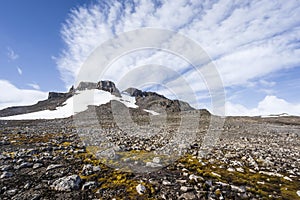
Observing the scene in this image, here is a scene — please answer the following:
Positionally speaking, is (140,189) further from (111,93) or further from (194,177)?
(111,93)

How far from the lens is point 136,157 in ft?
33.8

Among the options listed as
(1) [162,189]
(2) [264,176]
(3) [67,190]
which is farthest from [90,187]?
(2) [264,176]

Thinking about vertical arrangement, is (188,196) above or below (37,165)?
below

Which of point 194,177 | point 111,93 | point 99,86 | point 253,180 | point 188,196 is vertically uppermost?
point 99,86

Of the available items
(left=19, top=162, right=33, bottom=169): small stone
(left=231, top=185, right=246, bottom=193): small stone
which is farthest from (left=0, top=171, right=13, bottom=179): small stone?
(left=231, top=185, right=246, bottom=193): small stone

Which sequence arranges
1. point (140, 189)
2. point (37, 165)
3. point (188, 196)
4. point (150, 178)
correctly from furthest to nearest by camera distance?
point (37, 165)
point (150, 178)
point (140, 189)
point (188, 196)

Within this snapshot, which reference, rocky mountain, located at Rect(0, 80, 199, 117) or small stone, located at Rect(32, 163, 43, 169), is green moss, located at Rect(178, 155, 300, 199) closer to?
small stone, located at Rect(32, 163, 43, 169)

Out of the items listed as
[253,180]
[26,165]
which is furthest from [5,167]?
[253,180]

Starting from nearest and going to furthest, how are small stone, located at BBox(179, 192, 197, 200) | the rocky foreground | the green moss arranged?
small stone, located at BBox(179, 192, 197, 200)
the rocky foreground
the green moss

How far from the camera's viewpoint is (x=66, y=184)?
6551mm

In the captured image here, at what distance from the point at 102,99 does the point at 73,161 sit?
105108 mm

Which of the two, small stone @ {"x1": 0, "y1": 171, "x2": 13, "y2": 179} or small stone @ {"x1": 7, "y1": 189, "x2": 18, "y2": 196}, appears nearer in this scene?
small stone @ {"x1": 7, "y1": 189, "x2": 18, "y2": 196}

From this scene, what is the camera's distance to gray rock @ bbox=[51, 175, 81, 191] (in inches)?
253

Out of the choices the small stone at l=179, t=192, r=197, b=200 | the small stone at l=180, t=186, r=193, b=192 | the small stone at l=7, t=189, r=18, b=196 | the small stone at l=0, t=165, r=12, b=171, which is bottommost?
the small stone at l=179, t=192, r=197, b=200
